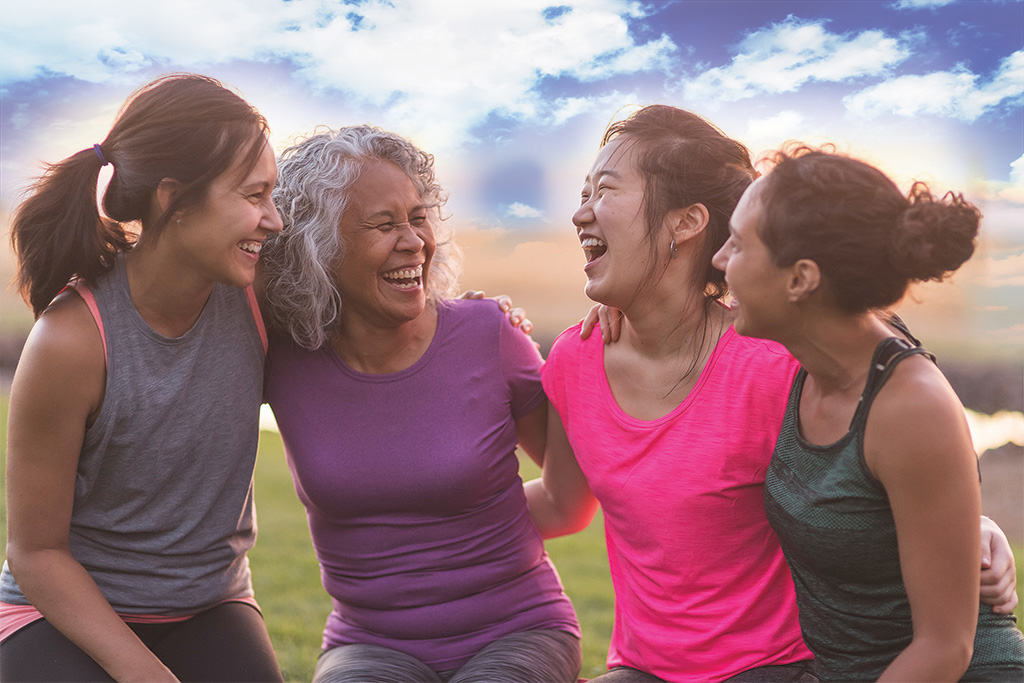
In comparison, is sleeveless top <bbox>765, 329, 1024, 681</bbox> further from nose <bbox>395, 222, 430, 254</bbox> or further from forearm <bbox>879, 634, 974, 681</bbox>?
nose <bbox>395, 222, 430, 254</bbox>

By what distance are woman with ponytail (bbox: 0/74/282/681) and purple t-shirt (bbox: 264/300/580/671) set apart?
0.26 meters

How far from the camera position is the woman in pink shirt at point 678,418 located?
222 centimetres

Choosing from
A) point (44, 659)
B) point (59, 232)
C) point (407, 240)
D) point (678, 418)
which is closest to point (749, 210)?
point (678, 418)

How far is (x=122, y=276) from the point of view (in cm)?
240

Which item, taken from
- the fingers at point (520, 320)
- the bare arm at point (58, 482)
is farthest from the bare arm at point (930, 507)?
the bare arm at point (58, 482)

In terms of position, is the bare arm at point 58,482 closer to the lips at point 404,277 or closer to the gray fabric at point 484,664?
the gray fabric at point 484,664

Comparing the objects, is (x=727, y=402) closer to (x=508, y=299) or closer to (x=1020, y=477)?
(x=508, y=299)

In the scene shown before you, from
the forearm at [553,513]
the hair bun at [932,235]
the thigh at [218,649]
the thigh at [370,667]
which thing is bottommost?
the thigh at [370,667]

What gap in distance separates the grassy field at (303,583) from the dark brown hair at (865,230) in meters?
2.67

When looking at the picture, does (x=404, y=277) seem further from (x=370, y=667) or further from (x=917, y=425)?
(x=917, y=425)

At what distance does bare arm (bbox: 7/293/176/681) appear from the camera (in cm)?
222

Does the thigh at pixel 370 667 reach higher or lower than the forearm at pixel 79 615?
lower

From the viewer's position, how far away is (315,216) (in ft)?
8.80

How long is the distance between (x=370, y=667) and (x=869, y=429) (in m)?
1.48
